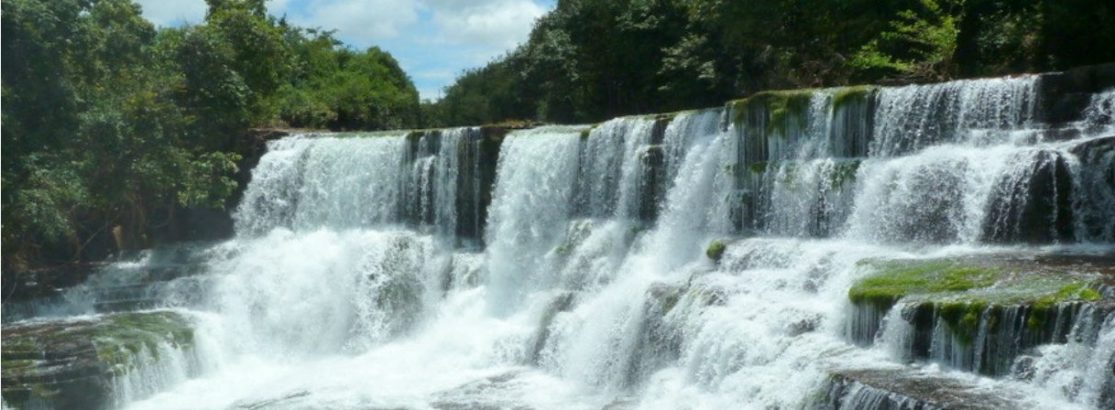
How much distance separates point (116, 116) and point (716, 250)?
1022 centimetres

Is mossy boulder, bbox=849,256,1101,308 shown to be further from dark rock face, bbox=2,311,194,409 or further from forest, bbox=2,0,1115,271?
dark rock face, bbox=2,311,194,409

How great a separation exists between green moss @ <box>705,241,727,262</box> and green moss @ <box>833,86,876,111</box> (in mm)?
2361

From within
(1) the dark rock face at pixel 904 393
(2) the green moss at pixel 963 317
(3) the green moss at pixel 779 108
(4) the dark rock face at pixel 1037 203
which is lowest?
(1) the dark rock face at pixel 904 393

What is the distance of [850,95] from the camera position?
15633 mm

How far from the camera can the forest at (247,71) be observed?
18.0 metres

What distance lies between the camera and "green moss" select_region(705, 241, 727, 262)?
50.6 ft

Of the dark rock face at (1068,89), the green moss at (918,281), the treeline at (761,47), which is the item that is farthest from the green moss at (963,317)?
the treeline at (761,47)

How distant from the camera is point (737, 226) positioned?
54.9 ft

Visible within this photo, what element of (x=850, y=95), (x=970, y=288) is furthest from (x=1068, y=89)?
(x=970, y=288)

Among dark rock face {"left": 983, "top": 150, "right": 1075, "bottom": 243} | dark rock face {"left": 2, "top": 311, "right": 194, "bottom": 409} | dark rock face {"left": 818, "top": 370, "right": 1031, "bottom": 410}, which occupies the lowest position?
dark rock face {"left": 2, "top": 311, "right": 194, "bottom": 409}

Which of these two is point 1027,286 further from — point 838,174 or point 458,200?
point 458,200

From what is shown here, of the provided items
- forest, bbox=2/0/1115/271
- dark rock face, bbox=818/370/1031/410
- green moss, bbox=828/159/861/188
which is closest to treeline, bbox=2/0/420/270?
forest, bbox=2/0/1115/271

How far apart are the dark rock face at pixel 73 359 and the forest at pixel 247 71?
1.80m

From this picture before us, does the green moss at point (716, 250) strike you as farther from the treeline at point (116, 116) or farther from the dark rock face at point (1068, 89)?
the treeline at point (116, 116)
